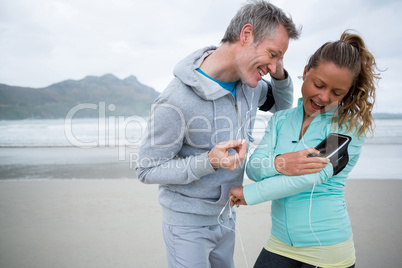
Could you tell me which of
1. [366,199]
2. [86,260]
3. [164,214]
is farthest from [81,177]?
[366,199]

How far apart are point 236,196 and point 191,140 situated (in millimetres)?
388

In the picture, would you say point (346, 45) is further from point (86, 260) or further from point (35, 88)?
point (35, 88)

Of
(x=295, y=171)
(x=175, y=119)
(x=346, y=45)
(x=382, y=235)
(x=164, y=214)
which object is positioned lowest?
(x=382, y=235)

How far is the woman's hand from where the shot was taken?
4.68 feet

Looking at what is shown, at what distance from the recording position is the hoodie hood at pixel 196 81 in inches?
54.9

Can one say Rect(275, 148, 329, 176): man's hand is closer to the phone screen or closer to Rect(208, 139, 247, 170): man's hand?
the phone screen

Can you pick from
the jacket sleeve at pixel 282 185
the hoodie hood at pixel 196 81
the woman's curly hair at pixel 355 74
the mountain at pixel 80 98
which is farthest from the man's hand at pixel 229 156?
the mountain at pixel 80 98

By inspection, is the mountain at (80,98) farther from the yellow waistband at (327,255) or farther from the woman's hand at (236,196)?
the yellow waistband at (327,255)

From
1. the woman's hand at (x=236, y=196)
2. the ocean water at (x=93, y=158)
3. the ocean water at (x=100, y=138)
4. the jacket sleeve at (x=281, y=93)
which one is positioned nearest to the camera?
the woman's hand at (x=236, y=196)

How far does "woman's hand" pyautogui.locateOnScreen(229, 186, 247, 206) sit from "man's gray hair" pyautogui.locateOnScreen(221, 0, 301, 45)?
777 millimetres

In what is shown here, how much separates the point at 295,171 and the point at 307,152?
0.10 metres

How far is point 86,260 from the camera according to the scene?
3.09m

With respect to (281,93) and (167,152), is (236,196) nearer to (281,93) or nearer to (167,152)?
(167,152)

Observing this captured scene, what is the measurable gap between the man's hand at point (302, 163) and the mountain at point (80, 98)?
62.6ft
